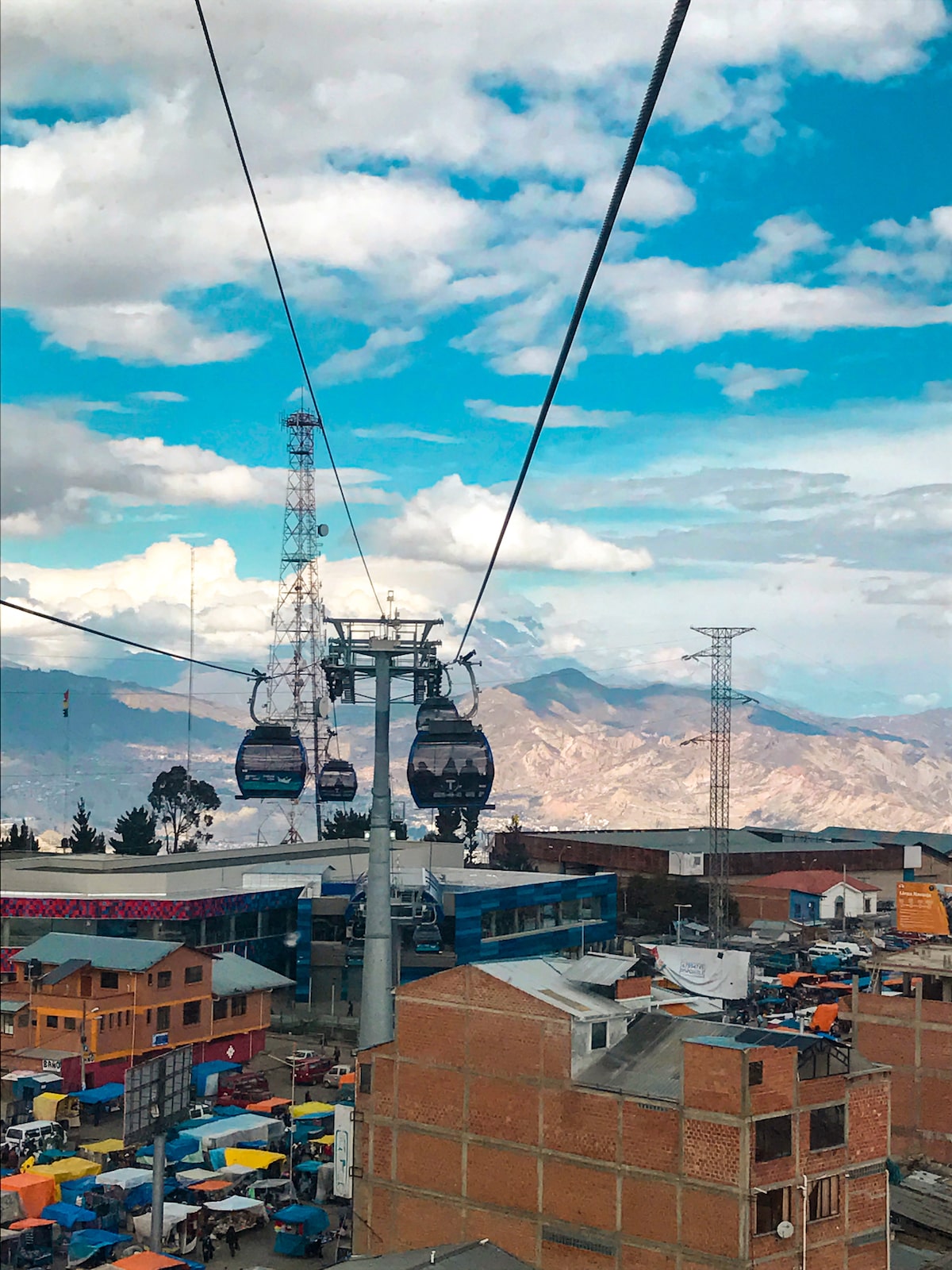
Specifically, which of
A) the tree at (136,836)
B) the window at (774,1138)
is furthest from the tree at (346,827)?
the window at (774,1138)

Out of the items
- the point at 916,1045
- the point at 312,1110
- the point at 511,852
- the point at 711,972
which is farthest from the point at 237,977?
the point at 511,852

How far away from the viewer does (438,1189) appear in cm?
2236

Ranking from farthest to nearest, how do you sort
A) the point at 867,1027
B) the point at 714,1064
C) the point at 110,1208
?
the point at 867,1027, the point at 110,1208, the point at 714,1064

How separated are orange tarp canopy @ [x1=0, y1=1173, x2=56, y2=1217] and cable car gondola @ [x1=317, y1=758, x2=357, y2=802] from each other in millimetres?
19411

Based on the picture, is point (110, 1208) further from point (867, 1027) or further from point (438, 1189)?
point (867, 1027)

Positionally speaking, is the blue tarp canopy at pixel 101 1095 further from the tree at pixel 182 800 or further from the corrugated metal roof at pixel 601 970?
the tree at pixel 182 800

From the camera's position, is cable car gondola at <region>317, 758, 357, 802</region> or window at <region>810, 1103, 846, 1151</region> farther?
cable car gondola at <region>317, 758, 357, 802</region>

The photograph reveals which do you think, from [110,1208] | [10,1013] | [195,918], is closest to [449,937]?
[195,918]

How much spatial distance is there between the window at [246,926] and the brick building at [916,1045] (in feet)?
83.8

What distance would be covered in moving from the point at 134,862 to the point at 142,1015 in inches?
933

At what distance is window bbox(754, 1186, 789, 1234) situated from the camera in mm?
19125

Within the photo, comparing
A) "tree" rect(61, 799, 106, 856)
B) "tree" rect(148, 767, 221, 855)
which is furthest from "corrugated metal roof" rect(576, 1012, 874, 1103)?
"tree" rect(148, 767, 221, 855)

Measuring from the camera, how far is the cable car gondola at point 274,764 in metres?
35.9

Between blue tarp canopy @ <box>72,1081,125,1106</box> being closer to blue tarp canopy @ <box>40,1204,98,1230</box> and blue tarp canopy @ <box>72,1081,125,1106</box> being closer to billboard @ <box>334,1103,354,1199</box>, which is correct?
blue tarp canopy @ <box>40,1204,98,1230</box>
